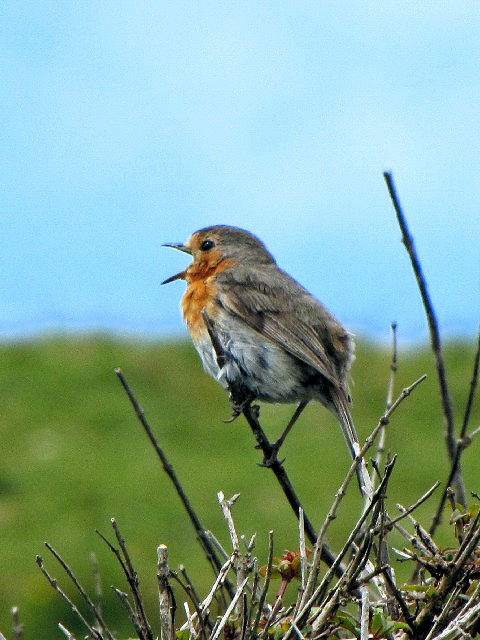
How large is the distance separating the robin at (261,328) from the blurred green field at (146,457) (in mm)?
3717

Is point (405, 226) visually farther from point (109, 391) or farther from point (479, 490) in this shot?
point (109, 391)

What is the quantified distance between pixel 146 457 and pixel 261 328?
677 cm

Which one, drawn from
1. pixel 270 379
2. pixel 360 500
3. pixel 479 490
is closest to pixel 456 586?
pixel 270 379

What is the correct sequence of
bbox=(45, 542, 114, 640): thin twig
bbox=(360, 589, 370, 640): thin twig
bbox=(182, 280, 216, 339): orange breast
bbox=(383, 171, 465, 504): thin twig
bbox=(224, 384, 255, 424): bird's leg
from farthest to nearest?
bbox=(182, 280, 216, 339): orange breast, bbox=(224, 384, 255, 424): bird's leg, bbox=(383, 171, 465, 504): thin twig, bbox=(45, 542, 114, 640): thin twig, bbox=(360, 589, 370, 640): thin twig

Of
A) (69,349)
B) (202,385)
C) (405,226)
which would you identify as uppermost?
(405,226)

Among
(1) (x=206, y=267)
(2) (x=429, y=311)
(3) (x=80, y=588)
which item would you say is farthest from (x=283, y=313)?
(3) (x=80, y=588)

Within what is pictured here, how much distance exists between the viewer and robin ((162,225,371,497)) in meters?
5.30

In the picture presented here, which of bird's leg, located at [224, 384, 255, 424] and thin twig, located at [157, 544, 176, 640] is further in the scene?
bird's leg, located at [224, 384, 255, 424]

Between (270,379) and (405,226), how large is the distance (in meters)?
2.21

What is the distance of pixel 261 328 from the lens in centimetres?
554

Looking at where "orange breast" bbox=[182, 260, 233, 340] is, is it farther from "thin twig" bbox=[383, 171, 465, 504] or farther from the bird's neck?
"thin twig" bbox=[383, 171, 465, 504]

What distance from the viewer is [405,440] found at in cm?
1245

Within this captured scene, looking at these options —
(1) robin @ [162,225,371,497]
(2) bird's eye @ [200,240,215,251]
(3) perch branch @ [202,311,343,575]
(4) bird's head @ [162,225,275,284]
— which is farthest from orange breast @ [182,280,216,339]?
(3) perch branch @ [202,311,343,575]

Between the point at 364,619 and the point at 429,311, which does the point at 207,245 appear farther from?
the point at 364,619
